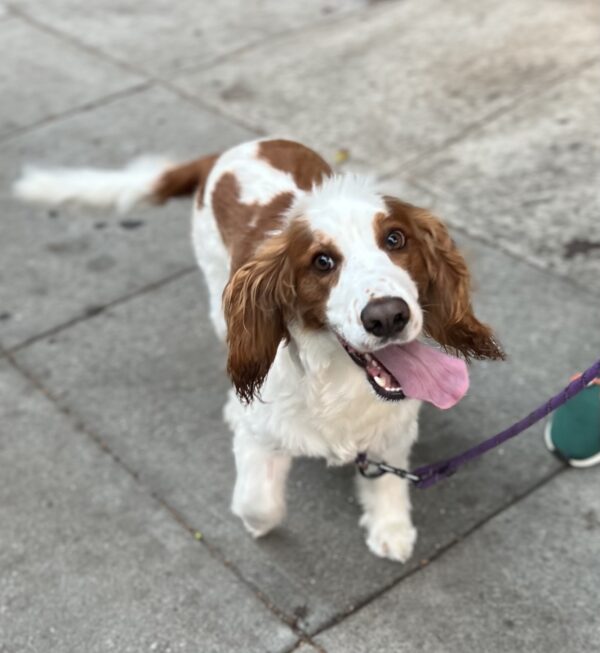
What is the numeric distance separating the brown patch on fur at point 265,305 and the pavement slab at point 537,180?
2.33 meters

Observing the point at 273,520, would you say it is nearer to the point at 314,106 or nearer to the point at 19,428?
the point at 19,428

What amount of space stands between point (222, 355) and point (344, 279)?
2000 millimetres

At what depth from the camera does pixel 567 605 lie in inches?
133

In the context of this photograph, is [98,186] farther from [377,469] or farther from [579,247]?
[579,247]

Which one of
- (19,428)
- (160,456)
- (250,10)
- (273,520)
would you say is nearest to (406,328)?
(273,520)

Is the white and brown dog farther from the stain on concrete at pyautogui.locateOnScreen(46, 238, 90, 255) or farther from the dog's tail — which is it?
the stain on concrete at pyautogui.locateOnScreen(46, 238, 90, 255)

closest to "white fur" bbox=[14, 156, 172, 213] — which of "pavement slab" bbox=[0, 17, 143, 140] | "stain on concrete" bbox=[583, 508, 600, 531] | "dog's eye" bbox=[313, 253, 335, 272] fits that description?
"dog's eye" bbox=[313, 253, 335, 272]

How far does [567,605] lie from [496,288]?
76.7 inches

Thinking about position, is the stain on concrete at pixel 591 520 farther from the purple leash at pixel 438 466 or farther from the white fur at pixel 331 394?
the white fur at pixel 331 394

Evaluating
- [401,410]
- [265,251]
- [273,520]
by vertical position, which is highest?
[265,251]

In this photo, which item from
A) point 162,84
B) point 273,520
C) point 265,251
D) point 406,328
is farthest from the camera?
point 162,84

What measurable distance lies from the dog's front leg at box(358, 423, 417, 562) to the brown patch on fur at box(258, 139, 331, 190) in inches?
41.6

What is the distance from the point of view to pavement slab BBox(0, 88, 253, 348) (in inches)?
205

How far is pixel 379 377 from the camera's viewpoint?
3.02 meters
